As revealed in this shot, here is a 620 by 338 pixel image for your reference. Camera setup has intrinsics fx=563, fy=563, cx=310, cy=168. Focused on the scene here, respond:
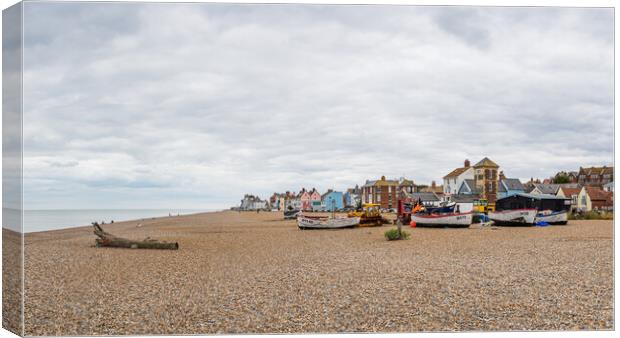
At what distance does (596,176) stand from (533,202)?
4497 millimetres

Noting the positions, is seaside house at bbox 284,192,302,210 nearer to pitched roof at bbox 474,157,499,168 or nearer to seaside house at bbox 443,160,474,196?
seaside house at bbox 443,160,474,196

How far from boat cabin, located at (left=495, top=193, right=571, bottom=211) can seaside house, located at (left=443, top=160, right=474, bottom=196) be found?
1.87m

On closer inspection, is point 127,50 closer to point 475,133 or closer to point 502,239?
point 475,133

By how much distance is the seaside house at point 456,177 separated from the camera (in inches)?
450

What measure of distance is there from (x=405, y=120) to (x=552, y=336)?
4.41 meters

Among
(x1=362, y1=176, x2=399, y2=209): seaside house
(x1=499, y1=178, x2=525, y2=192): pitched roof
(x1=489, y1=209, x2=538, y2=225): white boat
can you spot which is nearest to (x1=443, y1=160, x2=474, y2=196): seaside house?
(x1=499, y1=178, x2=525, y2=192): pitched roof

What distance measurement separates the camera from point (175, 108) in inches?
372

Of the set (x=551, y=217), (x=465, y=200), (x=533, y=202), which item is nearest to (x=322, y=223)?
(x=465, y=200)

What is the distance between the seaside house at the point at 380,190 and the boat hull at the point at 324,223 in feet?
22.9

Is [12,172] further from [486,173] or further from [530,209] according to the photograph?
[530,209]

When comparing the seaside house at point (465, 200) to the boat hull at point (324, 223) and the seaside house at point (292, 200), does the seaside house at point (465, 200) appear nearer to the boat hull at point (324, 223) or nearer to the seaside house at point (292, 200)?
the seaside house at point (292, 200)

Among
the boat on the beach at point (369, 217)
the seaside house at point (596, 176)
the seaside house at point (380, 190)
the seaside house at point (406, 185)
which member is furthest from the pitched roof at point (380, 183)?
the boat on the beach at point (369, 217)

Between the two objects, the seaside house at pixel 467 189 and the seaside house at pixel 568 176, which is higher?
the seaside house at pixel 568 176

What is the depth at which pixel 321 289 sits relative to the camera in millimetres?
9594
